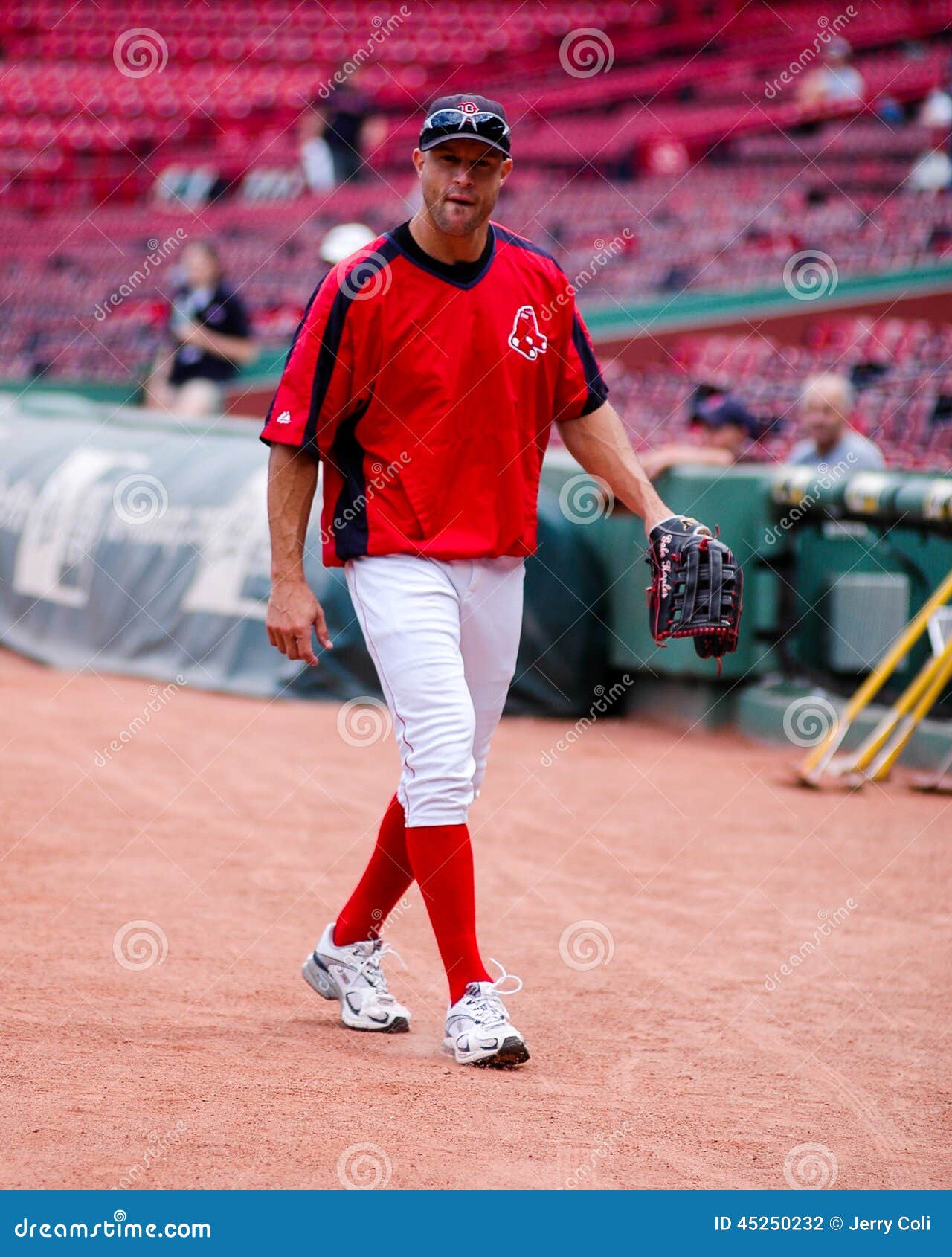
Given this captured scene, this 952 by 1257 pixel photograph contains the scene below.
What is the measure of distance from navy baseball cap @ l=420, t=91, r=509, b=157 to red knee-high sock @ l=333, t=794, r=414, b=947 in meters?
1.32

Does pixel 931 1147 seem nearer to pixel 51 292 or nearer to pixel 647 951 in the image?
pixel 647 951

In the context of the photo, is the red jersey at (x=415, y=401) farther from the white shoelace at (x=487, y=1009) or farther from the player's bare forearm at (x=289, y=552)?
the white shoelace at (x=487, y=1009)

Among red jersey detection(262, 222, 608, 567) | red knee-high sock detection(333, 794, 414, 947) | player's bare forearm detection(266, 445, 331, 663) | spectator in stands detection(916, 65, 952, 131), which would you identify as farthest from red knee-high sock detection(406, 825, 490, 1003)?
spectator in stands detection(916, 65, 952, 131)

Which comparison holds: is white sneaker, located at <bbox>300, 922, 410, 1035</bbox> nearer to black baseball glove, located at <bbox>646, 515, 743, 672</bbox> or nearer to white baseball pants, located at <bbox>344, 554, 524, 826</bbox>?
white baseball pants, located at <bbox>344, 554, 524, 826</bbox>

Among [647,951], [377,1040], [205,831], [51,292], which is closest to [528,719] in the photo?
[205,831]

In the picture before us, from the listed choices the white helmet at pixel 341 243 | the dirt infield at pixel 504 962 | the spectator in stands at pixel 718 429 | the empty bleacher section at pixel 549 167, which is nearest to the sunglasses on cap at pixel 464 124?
the dirt infield at pixel 504 962

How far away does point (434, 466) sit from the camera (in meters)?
3.16

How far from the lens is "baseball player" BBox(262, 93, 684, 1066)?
3.12m

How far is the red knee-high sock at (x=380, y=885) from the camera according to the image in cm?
337

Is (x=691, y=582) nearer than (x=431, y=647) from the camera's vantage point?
No

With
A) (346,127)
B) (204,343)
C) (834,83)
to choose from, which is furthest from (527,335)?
(346,127)

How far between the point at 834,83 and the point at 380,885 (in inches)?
584

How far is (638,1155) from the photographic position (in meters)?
2.68

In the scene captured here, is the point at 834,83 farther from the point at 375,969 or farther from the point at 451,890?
the point at 451,890
